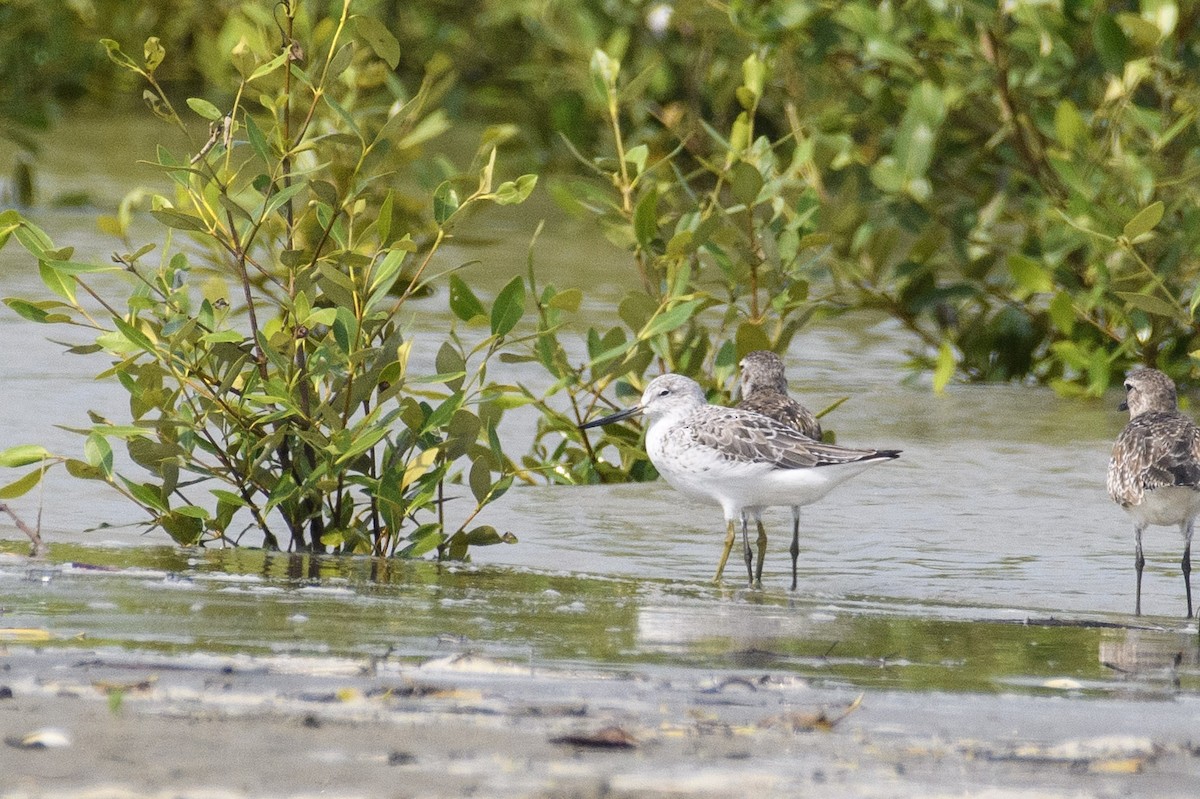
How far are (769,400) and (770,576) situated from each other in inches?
31.9

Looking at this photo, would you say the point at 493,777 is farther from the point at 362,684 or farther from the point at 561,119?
the point at 561,119

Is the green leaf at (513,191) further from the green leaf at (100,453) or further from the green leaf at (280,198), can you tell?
the green leaf at (100,453)

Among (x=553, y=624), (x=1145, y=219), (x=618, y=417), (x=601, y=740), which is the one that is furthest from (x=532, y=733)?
(x=1145, y=219)

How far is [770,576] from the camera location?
6699 mm

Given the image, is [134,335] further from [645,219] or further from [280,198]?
[645,219]

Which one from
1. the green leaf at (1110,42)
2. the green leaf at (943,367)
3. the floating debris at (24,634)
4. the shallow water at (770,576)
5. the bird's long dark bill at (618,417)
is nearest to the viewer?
the floating debris at (24,634)

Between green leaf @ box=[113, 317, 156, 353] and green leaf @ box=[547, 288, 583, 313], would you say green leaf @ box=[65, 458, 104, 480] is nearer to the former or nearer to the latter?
green leaf @ box=[113, 317, 156, 353]

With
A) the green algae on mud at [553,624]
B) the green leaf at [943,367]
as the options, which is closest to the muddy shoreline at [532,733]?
the green algae on mud at [553,624]

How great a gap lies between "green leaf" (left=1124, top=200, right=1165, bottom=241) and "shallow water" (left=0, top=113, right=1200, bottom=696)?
3.65 feet

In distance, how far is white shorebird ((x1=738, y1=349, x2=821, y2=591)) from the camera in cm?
678

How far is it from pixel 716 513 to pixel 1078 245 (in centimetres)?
257

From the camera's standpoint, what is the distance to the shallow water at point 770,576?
14.9 feet

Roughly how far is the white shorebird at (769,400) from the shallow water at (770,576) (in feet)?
0.71

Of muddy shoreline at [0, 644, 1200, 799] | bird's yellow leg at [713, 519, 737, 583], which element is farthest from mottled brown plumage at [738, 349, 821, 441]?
muddy shoreline at [0, 644, 1200, 799]
